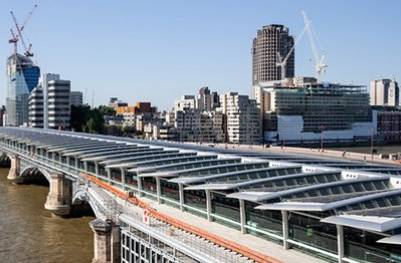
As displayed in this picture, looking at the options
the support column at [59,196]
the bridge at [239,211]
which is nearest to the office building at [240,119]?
the support column at [59,196]

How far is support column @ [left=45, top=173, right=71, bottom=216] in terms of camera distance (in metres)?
53.2

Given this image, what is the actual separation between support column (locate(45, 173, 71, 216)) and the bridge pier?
67.0 feet

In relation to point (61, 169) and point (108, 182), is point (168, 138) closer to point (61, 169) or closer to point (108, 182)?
point (61, 169)

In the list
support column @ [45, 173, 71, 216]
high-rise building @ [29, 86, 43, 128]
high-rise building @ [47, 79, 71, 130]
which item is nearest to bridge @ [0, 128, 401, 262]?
support column @ [45, 173, 71, 216]

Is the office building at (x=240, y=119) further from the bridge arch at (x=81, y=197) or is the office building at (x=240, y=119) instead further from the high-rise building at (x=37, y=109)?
the bridge arch at (x=81, y=197)

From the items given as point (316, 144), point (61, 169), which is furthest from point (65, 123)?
point (61, 169)

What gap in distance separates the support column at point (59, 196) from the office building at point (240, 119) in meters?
127

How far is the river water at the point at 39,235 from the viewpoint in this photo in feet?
131

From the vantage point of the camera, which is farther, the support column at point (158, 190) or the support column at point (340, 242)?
the support column at point (158, 190)

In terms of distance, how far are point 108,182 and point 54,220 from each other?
7.87 m

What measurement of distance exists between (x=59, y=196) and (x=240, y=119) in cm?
13077

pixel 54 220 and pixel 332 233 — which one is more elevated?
pixel 332 233

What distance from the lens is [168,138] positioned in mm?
170000

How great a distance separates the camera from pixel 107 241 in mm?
33250
